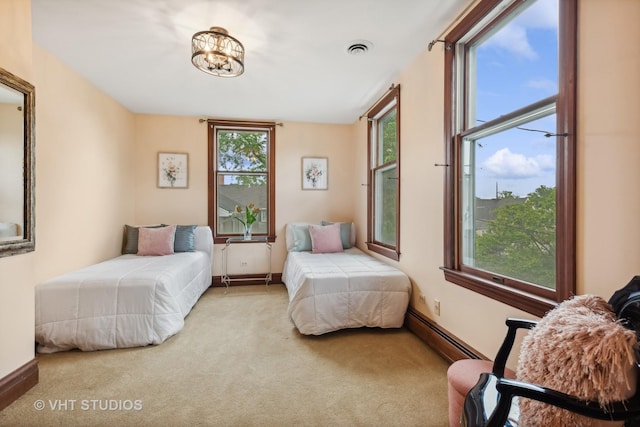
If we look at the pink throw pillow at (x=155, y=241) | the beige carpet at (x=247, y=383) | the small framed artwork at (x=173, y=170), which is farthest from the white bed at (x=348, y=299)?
the small framed artwork at (x=173, y=170)

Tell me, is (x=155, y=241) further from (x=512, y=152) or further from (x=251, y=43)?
(x=512, y=152)

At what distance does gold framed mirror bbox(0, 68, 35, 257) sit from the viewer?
1.72m

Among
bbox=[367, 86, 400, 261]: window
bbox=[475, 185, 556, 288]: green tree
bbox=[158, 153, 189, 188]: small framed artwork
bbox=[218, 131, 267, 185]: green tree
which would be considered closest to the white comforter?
bbox=[367, 86, 400, 261]: window

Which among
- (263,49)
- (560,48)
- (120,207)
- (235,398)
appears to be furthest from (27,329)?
(560,48)

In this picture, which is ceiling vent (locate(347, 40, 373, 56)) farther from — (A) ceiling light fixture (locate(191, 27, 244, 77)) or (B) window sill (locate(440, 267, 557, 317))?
(B) window sill (locate(440, 267, 557, 317))

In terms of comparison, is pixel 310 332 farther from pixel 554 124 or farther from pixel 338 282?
pixel 554 124

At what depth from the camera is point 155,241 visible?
3551 mm

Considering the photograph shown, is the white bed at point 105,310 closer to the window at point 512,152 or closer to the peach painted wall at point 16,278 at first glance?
the peach painted wall at point 16,278

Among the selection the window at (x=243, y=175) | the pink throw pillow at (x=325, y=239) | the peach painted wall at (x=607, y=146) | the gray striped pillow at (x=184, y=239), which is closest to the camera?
the peach painted wall at (x=607, y=146)

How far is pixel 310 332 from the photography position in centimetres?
250

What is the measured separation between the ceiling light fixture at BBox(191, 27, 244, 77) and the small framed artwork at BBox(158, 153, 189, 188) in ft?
7.01

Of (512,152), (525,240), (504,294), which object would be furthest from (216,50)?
(504,294)

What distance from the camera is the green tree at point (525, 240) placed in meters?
1.47

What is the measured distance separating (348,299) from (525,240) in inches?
58.1
